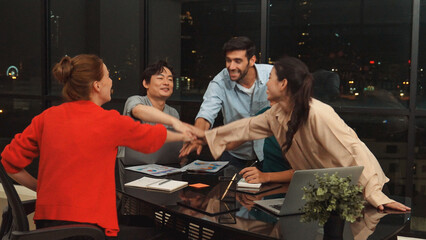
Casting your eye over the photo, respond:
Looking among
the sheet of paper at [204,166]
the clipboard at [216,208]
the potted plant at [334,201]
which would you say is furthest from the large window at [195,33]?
the potted plant at [334,201]

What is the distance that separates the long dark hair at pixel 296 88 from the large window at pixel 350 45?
1.95m

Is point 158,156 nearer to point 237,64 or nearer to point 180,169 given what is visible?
point 180,169

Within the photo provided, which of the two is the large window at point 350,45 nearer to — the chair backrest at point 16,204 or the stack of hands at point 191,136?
the stack of hands at point 191,136

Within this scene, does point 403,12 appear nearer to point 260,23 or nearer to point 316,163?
point 260,23

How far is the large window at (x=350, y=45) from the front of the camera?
4047 millimetres

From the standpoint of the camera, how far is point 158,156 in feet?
10.3

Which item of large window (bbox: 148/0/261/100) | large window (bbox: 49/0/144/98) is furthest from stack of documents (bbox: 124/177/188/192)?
large window (bbox: 49/0/144/98)

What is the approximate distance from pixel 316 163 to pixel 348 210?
0.73 m

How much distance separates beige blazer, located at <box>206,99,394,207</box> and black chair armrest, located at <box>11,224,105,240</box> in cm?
108

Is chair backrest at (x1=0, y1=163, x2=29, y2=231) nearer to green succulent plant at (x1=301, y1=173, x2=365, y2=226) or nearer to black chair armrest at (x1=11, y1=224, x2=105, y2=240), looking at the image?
black chair armrest at (x1=11, y1=224, x2=105, y2=240)

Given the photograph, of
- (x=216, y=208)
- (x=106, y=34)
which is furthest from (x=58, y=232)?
(x=106, y=34)

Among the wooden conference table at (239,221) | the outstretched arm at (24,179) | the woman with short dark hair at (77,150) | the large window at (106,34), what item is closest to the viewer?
the wooden conference table at (239,221)

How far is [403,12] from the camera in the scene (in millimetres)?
4020

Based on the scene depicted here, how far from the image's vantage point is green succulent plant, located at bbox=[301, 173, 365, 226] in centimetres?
163
